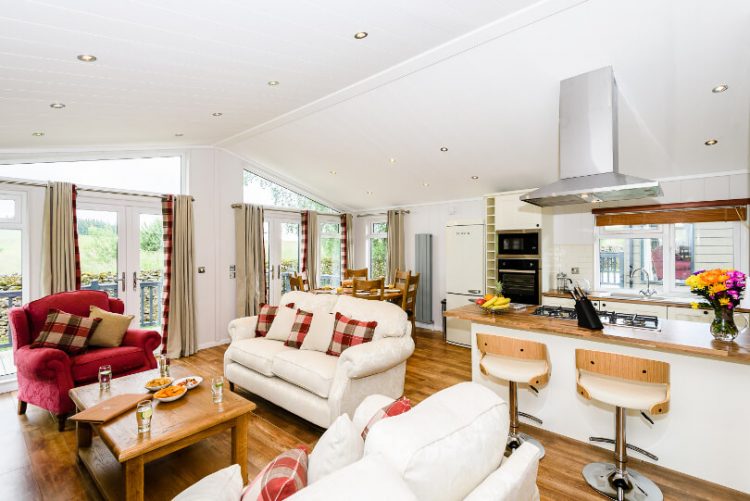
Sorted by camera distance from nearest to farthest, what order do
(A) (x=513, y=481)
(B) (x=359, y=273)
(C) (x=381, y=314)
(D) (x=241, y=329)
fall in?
(A) (x=513, y=481)
(C) (x=381, y=314)
(D) (x=241, y=329)
(B) (x=359, y=273)

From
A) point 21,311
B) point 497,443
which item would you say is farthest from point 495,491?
point 21,311

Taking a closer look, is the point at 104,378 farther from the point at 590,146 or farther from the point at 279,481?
the point at 590,146

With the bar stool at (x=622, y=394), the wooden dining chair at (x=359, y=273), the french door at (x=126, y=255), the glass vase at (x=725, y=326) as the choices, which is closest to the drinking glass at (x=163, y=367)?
the french door at (x=126, y=255)

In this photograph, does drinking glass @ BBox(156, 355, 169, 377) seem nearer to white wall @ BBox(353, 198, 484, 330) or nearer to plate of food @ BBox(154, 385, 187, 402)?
plate of food @ BBox(154, 385, 187, 402)

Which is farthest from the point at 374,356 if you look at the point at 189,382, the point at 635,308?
the point at 635,308

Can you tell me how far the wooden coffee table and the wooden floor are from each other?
0.12 m

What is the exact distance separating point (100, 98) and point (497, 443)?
366 centimetres

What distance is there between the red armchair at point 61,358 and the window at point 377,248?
442cm

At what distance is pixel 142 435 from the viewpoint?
6.57 feet

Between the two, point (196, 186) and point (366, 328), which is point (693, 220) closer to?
point (366, 328)

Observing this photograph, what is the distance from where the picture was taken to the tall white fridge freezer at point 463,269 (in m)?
5.46

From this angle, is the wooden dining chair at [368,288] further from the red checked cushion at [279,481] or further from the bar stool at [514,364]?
the red checked cushion at [279,481]

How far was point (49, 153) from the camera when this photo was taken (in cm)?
428

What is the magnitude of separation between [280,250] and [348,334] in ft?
12.2
